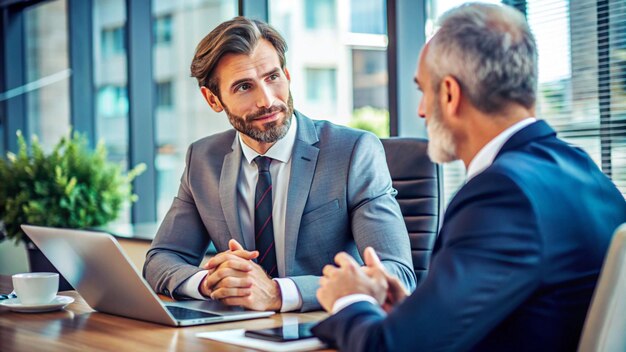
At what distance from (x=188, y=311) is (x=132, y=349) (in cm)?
31

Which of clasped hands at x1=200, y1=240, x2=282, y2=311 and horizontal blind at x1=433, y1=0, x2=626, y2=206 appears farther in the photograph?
horizontal blind at x1=433, y1=0, x2=626, y2=206

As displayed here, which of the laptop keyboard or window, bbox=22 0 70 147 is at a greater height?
window, bbox=22 0 70 147

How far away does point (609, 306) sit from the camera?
1.17 metres

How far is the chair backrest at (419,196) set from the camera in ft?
7.79

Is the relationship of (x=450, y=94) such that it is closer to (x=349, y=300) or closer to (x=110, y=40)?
(x=349, y=300)

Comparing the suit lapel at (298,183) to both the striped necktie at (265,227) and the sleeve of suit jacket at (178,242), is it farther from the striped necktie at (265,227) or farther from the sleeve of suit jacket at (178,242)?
the sleeve of suit jacket at (178,242)

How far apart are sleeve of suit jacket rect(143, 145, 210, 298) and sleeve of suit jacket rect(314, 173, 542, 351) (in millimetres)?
1061

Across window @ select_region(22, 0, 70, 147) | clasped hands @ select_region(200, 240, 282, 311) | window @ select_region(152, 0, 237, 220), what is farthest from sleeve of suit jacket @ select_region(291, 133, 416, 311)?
window @ select_region(22, 0, 70, 147)

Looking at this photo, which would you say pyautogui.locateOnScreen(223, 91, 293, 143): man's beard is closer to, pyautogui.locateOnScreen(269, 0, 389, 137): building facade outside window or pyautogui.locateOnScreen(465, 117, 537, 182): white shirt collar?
pyautogui.locateOnScreen(465, 117, 537, 182): white shirt collar

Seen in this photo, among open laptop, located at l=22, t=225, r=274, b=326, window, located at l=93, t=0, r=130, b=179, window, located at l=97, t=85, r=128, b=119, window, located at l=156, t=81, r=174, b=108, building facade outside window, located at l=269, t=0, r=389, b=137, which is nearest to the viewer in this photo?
open laptop, located at l=22, t=225, r=274, b=326

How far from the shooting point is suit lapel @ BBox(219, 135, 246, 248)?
2.24 metres

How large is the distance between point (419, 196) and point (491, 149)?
1.10 meters

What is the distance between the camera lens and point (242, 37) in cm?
228

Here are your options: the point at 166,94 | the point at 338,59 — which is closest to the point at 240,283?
the point at 166,94
